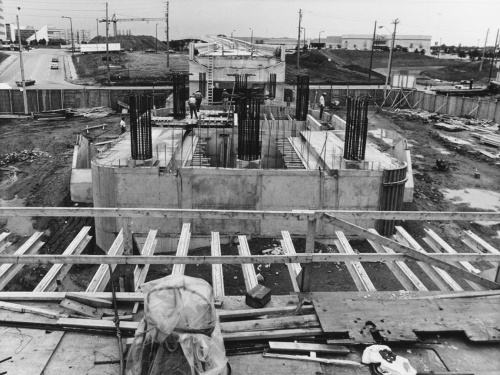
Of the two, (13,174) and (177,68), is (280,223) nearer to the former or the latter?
(13,174)

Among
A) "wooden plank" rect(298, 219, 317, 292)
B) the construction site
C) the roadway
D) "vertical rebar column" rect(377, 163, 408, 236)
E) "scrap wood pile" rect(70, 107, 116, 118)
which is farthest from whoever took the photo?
the roadway

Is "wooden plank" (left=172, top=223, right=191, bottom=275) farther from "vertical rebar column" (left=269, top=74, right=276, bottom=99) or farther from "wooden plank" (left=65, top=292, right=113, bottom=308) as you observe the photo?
"vertical rebar column" (left=269, top=74, right=276, bottom=99)

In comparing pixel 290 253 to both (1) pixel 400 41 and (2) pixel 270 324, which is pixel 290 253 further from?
(1) pixel 400 41

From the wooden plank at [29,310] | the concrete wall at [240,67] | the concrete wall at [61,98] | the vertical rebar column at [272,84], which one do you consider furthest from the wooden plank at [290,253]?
the concrete wall at [61,98]

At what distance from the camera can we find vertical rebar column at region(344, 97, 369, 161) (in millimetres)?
16331

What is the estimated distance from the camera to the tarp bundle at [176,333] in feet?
12.1

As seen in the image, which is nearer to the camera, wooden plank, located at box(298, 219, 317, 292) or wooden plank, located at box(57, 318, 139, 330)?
wooden plank, located at box(57, 318, 139, 330)

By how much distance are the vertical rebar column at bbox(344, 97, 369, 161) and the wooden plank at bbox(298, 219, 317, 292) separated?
1147 centimetres

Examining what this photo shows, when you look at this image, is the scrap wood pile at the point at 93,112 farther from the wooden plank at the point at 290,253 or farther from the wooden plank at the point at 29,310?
the wooden plank at the point at 29,310

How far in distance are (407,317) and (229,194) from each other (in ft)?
37.0

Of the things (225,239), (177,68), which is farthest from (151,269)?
(177,68)

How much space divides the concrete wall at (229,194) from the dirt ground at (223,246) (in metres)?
0.76

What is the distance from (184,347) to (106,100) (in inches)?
1782

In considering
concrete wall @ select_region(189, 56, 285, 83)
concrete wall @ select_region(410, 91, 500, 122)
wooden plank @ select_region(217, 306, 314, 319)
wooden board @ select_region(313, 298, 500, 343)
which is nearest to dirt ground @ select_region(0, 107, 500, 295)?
wooden plank @ select_region(217, 306, 314, 319)
